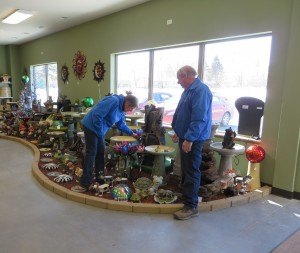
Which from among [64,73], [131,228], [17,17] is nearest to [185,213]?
[131,228]

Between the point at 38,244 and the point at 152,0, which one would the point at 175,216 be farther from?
the point at 152,0

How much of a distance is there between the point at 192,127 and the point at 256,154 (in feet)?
4.10

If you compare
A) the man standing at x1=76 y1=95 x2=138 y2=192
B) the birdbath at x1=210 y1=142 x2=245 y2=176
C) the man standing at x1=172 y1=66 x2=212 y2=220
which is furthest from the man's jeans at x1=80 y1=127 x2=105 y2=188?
the birdbath at x1=210 y1=142 x2=245 y2=176

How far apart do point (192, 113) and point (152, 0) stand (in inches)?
120

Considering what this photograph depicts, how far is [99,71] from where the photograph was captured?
6.09 meters

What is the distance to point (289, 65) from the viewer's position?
304 centimetres

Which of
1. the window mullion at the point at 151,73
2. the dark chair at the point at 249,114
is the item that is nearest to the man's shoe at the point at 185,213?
the dark chair at the point at 249,114

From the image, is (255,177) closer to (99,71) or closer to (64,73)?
(99,71)

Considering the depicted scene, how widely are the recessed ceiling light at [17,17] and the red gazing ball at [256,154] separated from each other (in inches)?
199

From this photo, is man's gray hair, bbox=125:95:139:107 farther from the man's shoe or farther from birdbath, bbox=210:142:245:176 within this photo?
the man's shoe

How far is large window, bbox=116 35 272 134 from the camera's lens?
361cm

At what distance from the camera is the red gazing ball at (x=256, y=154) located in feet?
10.5

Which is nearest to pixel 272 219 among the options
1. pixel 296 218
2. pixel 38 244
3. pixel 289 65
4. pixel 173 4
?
pixel 296 218

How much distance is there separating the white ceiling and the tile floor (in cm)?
350
